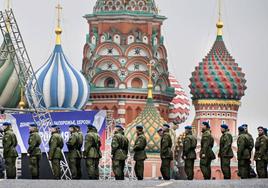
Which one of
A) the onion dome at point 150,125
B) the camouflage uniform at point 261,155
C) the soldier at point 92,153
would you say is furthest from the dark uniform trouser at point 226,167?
the onion dome at point 150,125

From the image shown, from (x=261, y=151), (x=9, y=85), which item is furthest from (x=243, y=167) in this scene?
(x=9, y=85)

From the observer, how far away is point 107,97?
108 metres

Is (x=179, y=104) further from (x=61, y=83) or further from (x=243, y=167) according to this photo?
(x=243, y=167)

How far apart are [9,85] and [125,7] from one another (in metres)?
10.3

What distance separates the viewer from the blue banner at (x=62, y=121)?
229 feet

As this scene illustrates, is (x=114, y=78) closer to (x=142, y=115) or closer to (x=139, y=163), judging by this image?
(x=142, y=115)

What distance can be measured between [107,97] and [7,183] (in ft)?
200

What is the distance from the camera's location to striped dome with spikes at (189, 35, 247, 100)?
120 metres

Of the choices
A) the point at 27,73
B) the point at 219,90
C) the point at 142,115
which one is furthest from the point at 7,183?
the point at 219,90

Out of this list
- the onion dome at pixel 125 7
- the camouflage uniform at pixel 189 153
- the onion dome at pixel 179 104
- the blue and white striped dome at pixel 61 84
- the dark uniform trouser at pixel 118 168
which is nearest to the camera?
the dark uniform trouser at pixel 118 168

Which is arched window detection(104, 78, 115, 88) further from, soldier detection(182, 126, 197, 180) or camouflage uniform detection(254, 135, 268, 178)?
camouflage uniform detection(254, 135, 268, 178)

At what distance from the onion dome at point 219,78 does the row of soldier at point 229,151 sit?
68.1 metres

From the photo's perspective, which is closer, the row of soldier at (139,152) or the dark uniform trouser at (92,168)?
the row of soldier at (139,152)

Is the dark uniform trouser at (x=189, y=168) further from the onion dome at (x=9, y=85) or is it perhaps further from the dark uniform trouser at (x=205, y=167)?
the onion dome at (x=9, y=85)
